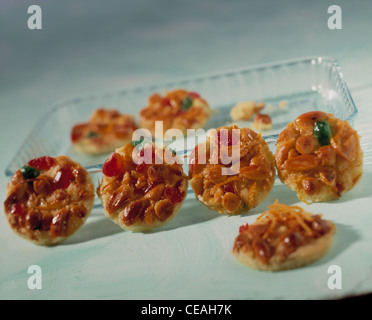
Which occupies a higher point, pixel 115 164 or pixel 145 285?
pixel 115 164

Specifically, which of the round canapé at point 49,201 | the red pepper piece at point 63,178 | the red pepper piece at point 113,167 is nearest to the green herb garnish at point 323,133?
the red pepper piece at point 113,167

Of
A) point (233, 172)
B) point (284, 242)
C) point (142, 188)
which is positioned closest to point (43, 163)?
point (142, 188)

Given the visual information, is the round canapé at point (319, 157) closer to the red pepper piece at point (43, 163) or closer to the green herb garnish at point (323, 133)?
the green herb garnish at point (323, 133)

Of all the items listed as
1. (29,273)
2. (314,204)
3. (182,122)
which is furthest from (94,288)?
(182,122)

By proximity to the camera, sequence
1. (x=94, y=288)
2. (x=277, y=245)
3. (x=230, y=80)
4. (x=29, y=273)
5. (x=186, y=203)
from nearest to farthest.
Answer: (x=277, y=245)
(x=94, y=288)
(x=29, y=273)
(x=186, y=203)
(x=230, y=80)

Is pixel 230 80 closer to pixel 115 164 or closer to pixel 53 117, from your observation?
pixel 53 117

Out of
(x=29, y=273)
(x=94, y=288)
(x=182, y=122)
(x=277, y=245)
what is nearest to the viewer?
(x=277, y=245)
